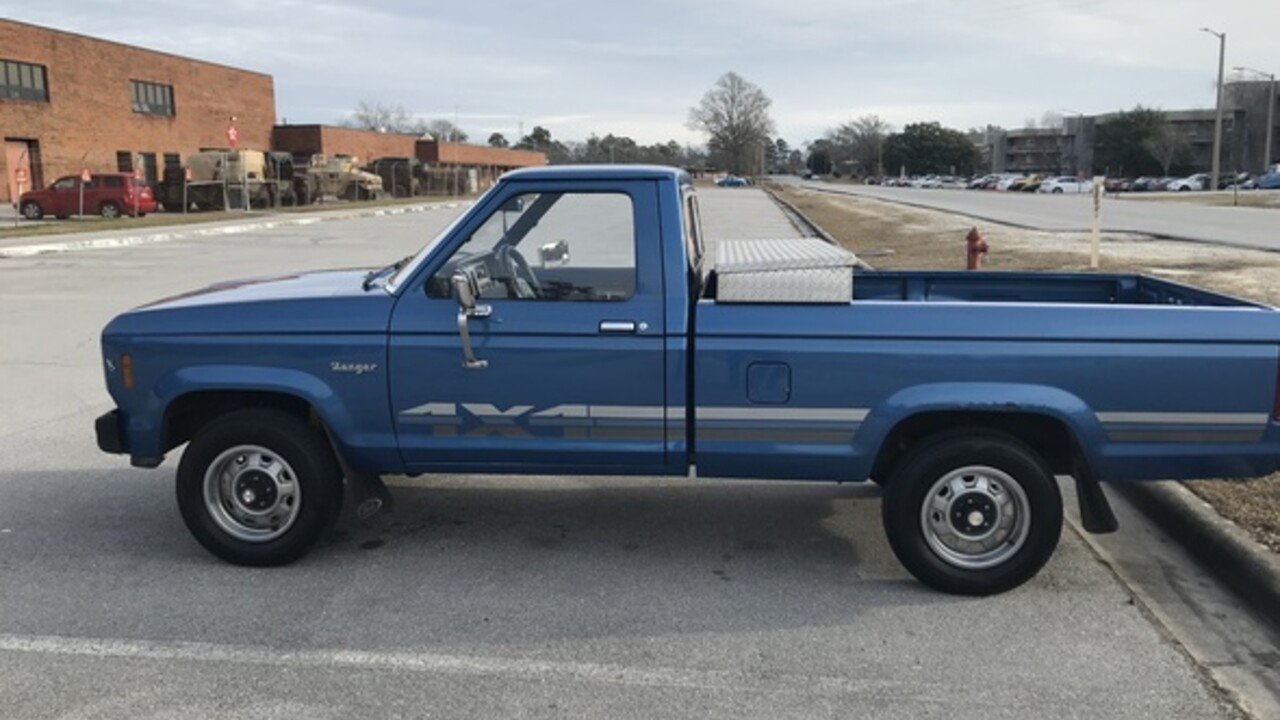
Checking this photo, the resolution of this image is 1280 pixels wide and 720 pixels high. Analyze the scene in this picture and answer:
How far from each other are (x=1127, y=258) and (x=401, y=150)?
75885 millimetres

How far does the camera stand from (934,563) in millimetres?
4465

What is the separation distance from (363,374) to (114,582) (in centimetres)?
149

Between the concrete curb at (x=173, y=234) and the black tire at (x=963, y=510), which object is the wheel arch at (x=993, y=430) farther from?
the concrete curb at (x=173, y=234)

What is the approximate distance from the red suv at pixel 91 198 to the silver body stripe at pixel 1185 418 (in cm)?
3902

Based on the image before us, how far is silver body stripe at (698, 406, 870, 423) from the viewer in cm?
439

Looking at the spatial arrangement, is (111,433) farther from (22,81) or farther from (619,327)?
(22,81)

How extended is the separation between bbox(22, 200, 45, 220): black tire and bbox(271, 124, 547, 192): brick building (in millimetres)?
24004

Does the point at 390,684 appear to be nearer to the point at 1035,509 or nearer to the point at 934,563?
the point at 934,563

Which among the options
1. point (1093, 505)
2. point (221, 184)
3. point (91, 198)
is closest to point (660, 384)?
point (1093, 505)

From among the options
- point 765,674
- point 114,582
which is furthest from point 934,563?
point 114,582

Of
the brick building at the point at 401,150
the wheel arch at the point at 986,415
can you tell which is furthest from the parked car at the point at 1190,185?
the wheel arch at the point at 986,415

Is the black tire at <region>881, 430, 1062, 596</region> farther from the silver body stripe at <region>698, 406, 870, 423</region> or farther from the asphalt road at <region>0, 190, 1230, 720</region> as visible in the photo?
the silver body stripe at <region>698, 406, 870, 423</region>

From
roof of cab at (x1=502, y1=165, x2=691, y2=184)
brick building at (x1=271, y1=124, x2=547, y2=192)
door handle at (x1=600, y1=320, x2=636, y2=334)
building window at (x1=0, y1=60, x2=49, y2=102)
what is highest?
building window at (x1=0, y1=60, x2=49, y2=102)

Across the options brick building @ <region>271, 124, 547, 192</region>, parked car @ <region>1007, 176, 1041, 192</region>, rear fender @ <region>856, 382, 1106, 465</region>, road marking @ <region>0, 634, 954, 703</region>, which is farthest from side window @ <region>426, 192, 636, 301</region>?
parked car @ <region>1007, 176, 1041, 192</region>
